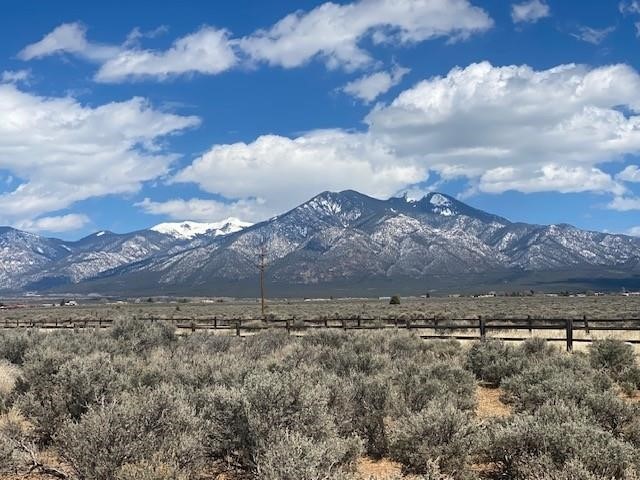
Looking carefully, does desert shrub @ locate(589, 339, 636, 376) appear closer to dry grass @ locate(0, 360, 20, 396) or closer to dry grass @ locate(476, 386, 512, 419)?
dry grass @ locate(476, 386, 512, 419)

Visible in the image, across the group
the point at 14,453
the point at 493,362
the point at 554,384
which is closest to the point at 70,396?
the point at 14,453

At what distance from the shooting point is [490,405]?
528 inches

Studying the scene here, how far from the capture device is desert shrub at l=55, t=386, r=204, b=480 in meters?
6.90

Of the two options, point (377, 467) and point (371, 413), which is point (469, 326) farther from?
point (377, 467)

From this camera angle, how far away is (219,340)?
2197cm

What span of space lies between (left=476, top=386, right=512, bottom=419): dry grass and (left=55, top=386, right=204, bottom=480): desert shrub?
6429mm

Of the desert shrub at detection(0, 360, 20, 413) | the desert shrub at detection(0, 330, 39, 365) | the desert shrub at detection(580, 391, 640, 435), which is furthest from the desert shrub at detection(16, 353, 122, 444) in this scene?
the desert shrub at detection(0, 330, 39, 365)

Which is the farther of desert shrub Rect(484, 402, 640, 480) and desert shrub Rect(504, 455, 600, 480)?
desert shrub Rect(484, 402, 640, 480)

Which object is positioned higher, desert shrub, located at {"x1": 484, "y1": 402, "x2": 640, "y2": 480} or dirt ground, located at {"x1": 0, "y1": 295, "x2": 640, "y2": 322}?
desert shrub, located at {"x1": 484, "y1": 402, "x2": 640, "y2": 480}

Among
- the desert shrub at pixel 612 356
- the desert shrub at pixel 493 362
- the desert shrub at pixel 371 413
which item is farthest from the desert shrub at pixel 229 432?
the desert shrub at pixel 612 356

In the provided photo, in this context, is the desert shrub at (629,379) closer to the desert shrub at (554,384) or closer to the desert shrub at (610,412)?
the desert shrub at (554,384)

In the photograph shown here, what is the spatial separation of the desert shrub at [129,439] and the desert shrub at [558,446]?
161 inches

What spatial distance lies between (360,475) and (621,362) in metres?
11.6

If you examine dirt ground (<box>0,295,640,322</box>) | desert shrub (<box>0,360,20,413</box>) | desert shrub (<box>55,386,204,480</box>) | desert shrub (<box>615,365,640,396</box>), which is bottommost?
dirt ground (<box>0,295,640,322</box>)
